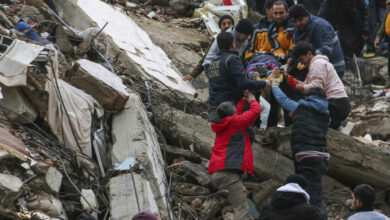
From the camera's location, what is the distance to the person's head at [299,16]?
8.45 meters

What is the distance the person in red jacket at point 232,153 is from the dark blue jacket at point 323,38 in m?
1.48

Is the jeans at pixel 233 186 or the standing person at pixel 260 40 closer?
the jeans at pixel 233 186

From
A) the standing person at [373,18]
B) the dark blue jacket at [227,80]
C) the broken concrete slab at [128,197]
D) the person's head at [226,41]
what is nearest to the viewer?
the broken concrete slab at [128,197]

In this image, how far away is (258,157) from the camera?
28.9 ft

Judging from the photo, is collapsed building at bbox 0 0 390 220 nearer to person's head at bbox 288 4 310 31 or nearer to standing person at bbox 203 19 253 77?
standing person at bbox 203 19 253 77

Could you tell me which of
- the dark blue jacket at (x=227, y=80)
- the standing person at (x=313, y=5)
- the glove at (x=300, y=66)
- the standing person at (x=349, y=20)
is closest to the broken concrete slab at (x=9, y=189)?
the dark blue jacket at (x=227, y=80)

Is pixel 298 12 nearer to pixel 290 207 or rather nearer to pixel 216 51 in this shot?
pixel 216 51

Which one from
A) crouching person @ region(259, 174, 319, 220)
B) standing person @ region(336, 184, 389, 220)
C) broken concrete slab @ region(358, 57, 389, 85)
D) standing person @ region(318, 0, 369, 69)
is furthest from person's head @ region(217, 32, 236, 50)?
broken concrete slab @ region(358, 57, 389, 85)

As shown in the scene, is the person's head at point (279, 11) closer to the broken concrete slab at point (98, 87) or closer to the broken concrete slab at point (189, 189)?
the broken concrete slab at point (98, 87)

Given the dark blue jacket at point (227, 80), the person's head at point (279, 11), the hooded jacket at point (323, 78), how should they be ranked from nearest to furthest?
the hooded jacket at point (323, 78) → the dark blue jacket at point (227, 80) → the person's head at point (279, 11)

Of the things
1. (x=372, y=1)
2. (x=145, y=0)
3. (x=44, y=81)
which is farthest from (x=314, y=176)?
(x=145, y=0)

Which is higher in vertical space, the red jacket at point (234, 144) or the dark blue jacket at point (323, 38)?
the dark blue jacket at point (323, 38)

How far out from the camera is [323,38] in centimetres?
851

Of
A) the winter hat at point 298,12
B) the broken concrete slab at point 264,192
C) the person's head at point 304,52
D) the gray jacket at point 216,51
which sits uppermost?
the winter hat at point 298,12
